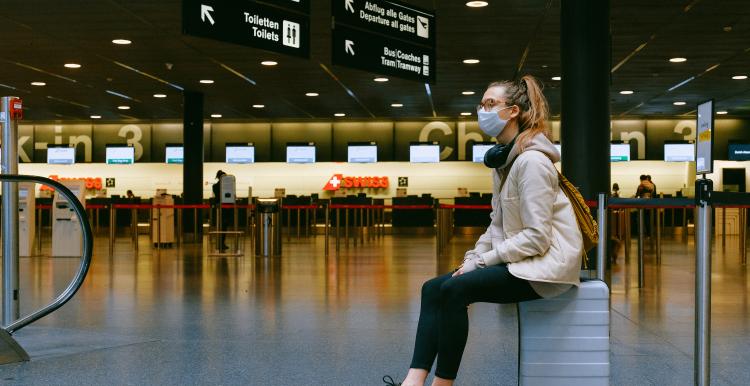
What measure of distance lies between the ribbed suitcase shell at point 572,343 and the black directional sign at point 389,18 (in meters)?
5.52

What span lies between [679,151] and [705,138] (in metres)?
18.2

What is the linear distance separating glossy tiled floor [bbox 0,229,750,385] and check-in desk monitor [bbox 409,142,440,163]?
16839 millimetres

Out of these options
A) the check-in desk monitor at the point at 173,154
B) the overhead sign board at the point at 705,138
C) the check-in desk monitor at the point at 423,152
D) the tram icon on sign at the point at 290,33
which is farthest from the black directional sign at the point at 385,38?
the check-in desk monitor at the point at 173,154

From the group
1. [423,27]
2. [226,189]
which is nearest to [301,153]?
[226,189]

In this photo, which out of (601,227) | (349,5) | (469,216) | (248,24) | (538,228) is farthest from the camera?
(469,216)

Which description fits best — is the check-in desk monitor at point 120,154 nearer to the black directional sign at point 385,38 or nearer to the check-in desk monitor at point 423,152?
the check-in desk monitor at point 423,152

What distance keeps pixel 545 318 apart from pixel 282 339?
245cm

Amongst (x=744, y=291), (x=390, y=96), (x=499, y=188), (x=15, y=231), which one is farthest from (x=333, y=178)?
(x=499, y=188)

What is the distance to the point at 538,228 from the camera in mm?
3178

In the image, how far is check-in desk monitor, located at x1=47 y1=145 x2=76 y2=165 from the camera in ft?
92.7

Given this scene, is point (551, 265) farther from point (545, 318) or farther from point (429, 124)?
point (429, 124)

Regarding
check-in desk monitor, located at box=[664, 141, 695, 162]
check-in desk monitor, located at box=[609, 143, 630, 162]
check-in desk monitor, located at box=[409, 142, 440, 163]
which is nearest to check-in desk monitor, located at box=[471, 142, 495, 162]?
check-in desk monitor, located at box=[409, 142, 440, 163]

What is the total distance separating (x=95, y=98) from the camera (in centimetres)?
2128

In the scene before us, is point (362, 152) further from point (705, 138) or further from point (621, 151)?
point (705, 138)
